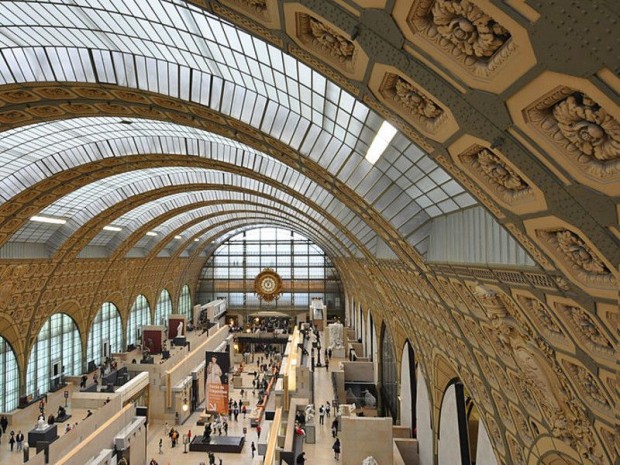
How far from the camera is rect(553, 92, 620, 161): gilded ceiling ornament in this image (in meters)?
4.69

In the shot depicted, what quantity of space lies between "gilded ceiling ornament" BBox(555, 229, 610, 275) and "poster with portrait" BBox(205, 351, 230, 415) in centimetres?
3040

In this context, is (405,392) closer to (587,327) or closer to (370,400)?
(370,400)

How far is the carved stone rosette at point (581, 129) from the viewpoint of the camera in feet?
15.5

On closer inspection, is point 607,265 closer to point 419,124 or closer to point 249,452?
point 419,124

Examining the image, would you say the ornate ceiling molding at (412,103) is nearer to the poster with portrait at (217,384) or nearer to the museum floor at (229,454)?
the museum floor at (229,454)

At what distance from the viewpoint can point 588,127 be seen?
4.87 m

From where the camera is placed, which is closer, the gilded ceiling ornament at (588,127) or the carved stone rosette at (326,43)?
the gilded ceiling ornament at (588,127)

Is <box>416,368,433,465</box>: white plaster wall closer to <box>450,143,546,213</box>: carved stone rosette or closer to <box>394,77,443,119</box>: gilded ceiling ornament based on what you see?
<box>450,143,546,213</box>: carved stone rosette

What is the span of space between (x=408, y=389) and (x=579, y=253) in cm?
2543

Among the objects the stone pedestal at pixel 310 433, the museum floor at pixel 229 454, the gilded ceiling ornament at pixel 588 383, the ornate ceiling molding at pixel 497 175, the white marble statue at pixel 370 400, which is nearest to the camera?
the ornate ceiling molding at pixel 497 175

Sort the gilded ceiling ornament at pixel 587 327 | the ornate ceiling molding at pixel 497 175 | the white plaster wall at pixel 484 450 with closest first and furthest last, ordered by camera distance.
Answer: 1. the ornate ceiling molding at pixel 497 175
2. the gilded ceiling ornament at pixel 587 327
3. the white plaster wall at pixel 484 450

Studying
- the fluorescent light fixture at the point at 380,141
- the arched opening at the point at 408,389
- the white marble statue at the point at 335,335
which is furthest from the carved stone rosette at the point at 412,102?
the white marble statue at the point at 335,335

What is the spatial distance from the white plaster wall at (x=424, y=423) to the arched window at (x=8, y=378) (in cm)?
2975

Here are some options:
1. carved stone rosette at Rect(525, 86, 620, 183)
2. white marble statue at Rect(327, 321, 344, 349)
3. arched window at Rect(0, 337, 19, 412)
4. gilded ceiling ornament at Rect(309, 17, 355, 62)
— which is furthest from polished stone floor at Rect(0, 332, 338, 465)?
carved stone rosette at Rect(525, 86, 620, 183)
